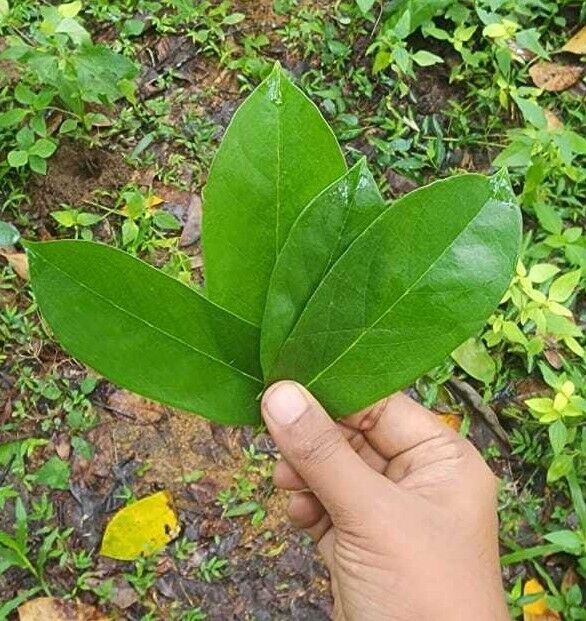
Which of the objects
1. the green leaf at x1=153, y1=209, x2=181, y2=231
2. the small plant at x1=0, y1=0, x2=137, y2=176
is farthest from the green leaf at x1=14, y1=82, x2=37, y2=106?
the green leaf at x1=153, y1=209, x2=181, y2=231

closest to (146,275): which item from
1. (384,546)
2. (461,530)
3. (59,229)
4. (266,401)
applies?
(266,401)

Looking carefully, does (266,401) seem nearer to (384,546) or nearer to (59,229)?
(384,546)

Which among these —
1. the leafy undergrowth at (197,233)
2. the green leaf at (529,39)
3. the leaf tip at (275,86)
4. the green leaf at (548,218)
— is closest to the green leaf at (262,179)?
Result: the leaf tip at (275,86)

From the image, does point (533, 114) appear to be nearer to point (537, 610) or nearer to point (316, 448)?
point (537, 610)

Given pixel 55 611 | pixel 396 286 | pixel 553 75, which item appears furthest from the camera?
pixel 553 75

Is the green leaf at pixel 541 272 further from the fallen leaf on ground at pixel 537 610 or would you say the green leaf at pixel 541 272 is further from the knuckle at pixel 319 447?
the knuckle at pixel 319 447

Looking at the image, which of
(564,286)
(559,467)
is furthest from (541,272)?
(559,467)

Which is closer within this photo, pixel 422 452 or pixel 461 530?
pixel 461 530

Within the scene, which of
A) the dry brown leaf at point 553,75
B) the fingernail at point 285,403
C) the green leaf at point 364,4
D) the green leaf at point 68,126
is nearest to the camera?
the fingernail at point 285,403
